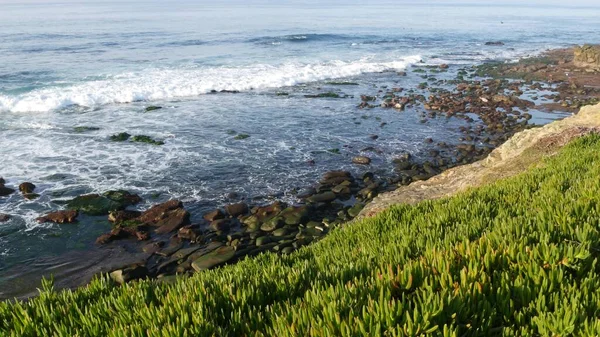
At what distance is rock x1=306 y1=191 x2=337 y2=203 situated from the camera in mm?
16480

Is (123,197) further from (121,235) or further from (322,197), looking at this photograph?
(322,197)

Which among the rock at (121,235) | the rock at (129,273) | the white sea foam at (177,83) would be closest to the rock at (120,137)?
the white sea foam at (177,83)

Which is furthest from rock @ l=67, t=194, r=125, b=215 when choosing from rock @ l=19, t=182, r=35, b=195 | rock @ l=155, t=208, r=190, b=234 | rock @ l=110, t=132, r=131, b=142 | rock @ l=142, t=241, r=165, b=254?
rock @ l=110, t=132, r=131, b=142

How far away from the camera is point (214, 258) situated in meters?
12.6

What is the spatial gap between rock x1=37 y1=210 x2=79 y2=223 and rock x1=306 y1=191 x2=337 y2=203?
8.06 meters

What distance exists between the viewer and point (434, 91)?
36469 millimetres

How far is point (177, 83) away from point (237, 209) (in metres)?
25.0

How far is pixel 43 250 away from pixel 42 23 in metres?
84.0

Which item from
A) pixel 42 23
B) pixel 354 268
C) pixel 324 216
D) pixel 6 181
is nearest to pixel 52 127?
pixel 6 181

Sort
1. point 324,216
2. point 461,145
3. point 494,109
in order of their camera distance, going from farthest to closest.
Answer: point 494,109, point 461,145, point 324,216

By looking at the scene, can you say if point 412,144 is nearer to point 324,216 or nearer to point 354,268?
point 324,216

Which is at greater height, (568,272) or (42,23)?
(42,23)

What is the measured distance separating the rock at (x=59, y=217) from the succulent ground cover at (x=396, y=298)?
11.3m

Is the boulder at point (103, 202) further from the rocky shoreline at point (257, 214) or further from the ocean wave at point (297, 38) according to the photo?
the ocean wave at point (297, 38)
